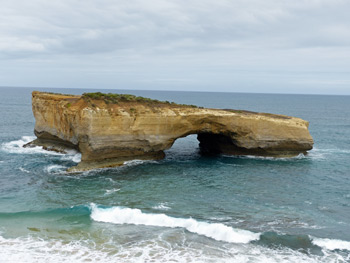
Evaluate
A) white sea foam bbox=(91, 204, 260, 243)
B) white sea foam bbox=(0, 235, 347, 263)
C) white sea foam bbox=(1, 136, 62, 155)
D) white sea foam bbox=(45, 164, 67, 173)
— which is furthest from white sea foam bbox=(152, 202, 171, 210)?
white sea foam bbox=(1, 136, 62, 155)

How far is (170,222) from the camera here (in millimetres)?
21000

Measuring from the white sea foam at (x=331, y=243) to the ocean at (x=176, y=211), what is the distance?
0.18ft

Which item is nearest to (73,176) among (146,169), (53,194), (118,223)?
(53,194)

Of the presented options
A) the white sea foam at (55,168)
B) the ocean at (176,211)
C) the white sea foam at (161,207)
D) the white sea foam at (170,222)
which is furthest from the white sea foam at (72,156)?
the white sea foam at (161,207)

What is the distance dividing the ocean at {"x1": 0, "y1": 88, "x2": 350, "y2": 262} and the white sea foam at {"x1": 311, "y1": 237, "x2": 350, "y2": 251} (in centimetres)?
6

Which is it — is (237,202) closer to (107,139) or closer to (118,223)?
(118,223)

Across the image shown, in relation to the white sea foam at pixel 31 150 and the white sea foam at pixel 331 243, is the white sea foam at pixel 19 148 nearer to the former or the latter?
the white sea foam at pixel 31 150

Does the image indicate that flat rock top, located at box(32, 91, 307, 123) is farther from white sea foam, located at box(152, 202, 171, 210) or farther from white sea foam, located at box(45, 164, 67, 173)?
white sea foam, located at box(152, 202, 171, 210)

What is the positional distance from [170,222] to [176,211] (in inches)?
65.1

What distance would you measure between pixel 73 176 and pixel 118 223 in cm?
1028

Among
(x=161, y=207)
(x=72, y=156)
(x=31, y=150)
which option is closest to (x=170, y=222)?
(x=161, y=207)

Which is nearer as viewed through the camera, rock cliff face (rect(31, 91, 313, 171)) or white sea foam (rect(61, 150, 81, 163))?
rock cliff face (rect(31, 91, 313, 171))

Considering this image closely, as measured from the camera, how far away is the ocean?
17.9m

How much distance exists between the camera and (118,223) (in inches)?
834
